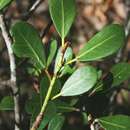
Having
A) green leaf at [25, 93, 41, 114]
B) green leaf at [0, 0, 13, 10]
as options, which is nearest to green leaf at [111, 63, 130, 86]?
green leaf at [25, 93, 41, 114]

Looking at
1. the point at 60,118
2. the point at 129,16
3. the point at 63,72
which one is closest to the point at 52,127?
the point at 60,118

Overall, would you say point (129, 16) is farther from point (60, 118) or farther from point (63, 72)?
point (60, 118)

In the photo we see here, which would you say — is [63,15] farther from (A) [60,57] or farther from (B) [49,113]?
(B) [49,113]

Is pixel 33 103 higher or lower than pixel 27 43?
lower

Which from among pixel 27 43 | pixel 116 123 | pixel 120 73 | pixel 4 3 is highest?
pixel 4 3

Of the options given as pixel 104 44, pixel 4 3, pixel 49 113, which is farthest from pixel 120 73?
pixel 4 3

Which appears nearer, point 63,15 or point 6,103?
point 63,15

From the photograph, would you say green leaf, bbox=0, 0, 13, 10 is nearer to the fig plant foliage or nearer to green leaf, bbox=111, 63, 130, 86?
the fig plant foliage
